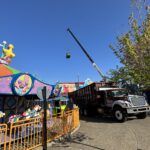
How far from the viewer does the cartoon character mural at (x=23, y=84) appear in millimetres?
8703

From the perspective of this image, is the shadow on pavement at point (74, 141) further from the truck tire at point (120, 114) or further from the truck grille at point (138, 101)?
the truck grille at point (138, 101)

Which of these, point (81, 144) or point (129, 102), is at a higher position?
point (129, 102)

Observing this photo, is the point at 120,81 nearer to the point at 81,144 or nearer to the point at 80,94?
the point at 80,94

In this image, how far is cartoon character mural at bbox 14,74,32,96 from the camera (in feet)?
28.6

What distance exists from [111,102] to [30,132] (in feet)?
33.4

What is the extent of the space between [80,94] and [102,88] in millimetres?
4050

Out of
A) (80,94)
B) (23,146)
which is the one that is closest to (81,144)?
(23,146)

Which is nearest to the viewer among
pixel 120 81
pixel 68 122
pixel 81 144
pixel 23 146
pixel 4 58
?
pixel 23 146

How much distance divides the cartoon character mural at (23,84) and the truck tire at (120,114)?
28.0 feet

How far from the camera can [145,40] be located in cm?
926

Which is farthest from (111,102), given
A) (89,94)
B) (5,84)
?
(5,84)

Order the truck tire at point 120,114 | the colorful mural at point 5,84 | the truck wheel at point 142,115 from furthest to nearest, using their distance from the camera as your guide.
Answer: the truck wheel at point 142,115, the truck tire at point 120,114, the colorful mural at point 5,84

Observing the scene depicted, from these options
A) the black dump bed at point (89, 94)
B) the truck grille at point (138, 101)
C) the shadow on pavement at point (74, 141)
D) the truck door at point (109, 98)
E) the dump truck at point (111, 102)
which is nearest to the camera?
the shadow on pavement at point (74, 141)

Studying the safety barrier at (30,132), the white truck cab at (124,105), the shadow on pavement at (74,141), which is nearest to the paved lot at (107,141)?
the shadow on pavement at (74,141)
